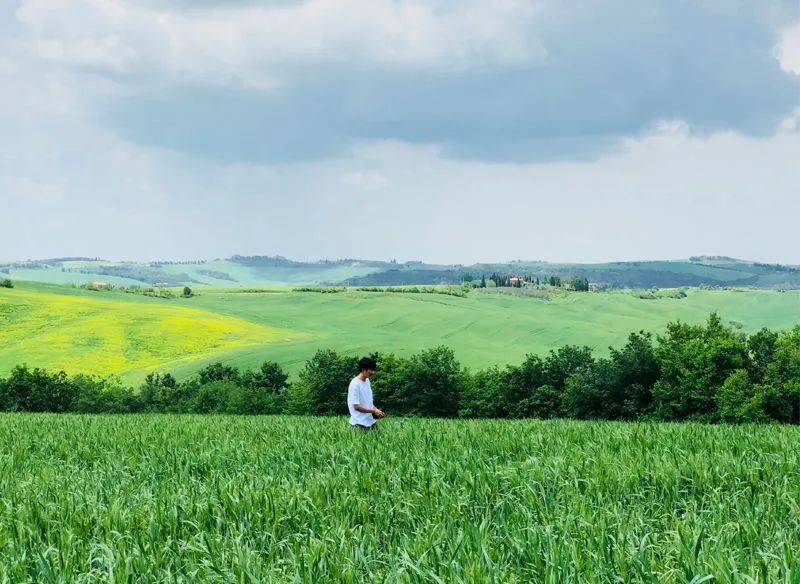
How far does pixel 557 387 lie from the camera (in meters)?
62.1

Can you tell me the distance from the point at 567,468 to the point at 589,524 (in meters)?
3.22

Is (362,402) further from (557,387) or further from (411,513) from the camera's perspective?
(557,387)

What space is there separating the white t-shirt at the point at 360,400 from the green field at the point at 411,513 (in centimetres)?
185

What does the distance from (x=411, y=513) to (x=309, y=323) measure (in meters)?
124

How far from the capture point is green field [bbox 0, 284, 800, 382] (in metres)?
104

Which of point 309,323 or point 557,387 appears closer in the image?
point 557,387

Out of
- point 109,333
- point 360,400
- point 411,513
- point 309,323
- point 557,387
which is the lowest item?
point 109,333

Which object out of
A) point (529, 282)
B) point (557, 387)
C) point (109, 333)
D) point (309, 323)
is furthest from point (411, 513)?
point (529, 282)

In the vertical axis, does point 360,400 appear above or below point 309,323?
above

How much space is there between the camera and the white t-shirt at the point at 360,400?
14.3 m

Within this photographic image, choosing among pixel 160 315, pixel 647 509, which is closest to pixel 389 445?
pixel 647 509

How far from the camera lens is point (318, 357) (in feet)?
233

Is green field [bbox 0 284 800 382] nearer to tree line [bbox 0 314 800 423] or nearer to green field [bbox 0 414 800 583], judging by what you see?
tree line [bbox 0 314 800 423]

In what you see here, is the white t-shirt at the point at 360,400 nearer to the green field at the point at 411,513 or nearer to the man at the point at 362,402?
the man at the point at 362,402
